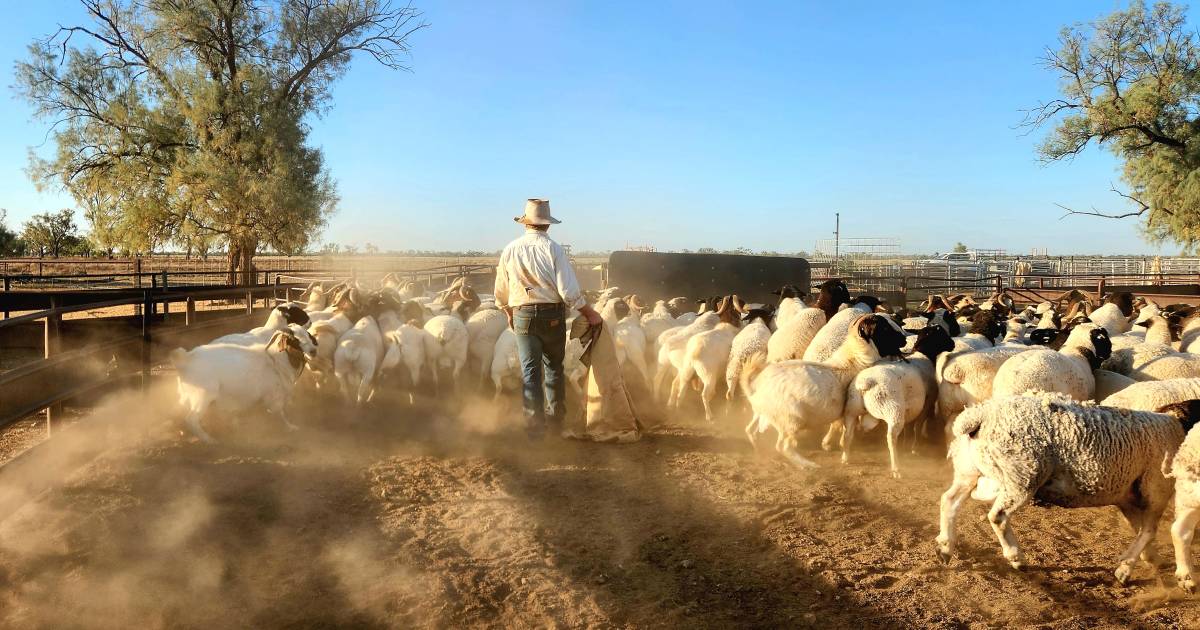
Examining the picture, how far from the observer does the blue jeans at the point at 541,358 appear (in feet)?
21.3

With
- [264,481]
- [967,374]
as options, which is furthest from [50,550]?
[967,374]

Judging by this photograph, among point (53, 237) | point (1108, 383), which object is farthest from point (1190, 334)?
point (53, 237)

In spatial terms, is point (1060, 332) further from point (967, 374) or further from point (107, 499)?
point (107, 499)

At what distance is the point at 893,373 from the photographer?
6.20m

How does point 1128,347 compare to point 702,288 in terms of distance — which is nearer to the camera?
point 1128,347

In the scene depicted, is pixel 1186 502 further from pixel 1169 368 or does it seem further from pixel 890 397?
pixel 1169 368

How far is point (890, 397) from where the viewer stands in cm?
607

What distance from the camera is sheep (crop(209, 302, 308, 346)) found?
8195 mm

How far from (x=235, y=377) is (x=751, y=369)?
521 centimetres

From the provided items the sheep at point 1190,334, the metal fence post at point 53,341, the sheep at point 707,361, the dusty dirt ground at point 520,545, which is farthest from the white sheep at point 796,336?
the metal fence post at point 53,341

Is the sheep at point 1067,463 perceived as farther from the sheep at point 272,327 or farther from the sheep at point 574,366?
the sheep at point 272,327

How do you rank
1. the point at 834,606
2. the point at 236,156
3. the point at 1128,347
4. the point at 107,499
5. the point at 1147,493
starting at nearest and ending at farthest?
the point at 834,606 < the point at 1147,493 < the point at 107,499 < the point at 1128,347 < the point at 236,156

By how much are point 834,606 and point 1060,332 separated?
19.8ft

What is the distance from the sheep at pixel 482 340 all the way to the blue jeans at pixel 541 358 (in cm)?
279
